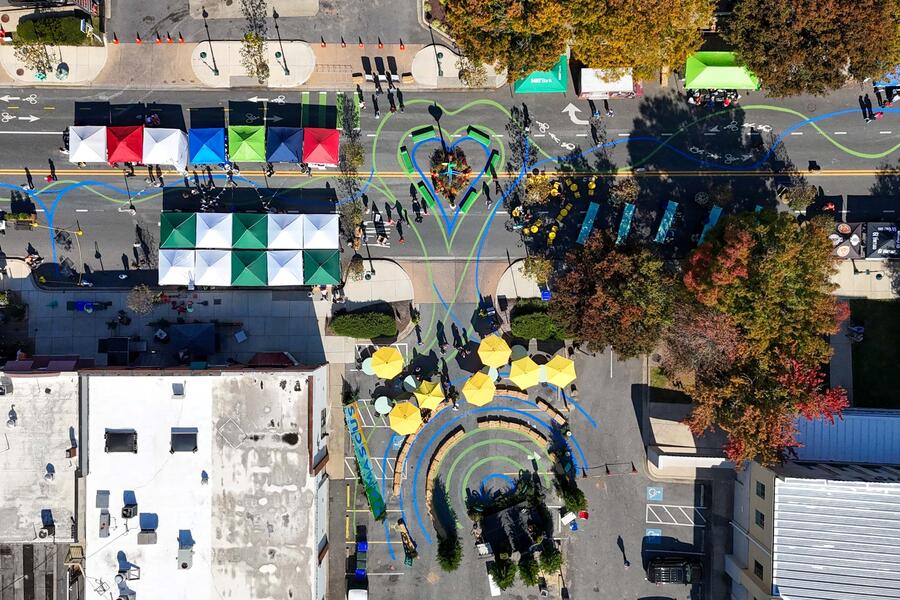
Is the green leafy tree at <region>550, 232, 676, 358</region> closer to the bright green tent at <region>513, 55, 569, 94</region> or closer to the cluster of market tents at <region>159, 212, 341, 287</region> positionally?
the bright green tent at <region>513, 55, 569, 94</region>

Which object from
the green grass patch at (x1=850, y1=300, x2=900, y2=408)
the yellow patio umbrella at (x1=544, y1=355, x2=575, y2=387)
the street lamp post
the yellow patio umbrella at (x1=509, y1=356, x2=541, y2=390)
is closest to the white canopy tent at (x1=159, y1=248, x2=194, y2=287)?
the street lamp post

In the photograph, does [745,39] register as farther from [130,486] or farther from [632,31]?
[130,486]

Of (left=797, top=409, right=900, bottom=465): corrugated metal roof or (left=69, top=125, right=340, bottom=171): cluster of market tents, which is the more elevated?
(left=69, top=125, right=340, bottom=171): cluster of market tents

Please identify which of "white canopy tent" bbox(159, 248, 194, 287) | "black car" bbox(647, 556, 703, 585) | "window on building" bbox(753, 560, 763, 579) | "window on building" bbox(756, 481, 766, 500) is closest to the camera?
"window on building" bbox(753, 560, 763, 579)

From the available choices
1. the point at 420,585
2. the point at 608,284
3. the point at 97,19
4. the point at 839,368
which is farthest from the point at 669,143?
the point at 97,19

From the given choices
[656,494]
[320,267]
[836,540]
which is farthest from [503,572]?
[320,267]

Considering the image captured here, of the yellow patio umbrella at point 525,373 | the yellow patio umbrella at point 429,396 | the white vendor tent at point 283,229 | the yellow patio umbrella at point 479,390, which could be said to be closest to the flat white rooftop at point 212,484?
the yellow patio umbrella at point 429,396

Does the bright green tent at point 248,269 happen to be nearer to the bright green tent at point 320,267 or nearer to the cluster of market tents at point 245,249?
the cluster of market tents at point 245,249
